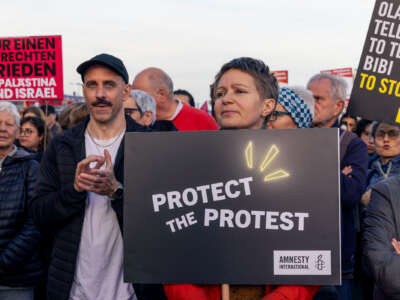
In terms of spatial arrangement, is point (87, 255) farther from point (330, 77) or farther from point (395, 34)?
point (395, 34)

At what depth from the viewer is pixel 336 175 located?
200cm

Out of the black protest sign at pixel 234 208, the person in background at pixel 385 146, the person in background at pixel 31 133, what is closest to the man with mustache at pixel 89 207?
the black protest sign at pixel 234 208

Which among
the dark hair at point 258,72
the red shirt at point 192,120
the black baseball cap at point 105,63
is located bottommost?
the red shirt at point 192,120

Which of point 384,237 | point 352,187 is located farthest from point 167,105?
point 384,237

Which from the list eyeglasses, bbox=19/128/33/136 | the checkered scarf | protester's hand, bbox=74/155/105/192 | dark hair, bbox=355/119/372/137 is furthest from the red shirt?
dark hair, bbox=355/119/372/137

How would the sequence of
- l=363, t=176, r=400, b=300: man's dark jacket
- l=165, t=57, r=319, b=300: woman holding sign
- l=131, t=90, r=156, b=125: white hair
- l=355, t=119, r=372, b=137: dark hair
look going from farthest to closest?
l=355, t=119, r=372, b=137: dark hair < l=131, t=90, r=156, b=125: white hair < l=363, t=176, r=400, b=300: man's dark jacket < l=165, t=57, r=319, b=300: woman holding sign

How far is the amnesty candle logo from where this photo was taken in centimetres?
198

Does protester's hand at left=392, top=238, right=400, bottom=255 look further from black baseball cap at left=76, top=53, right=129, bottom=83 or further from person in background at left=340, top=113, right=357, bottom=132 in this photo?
person in background at left=340, top=113, right=357, bottom=132

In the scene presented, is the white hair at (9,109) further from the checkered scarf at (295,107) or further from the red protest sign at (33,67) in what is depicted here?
the red protest sign at (33,67)

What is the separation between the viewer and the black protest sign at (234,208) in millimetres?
1999

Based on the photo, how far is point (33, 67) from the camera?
27.6 feet

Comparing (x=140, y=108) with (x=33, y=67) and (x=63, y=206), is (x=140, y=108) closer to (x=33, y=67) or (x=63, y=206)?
(x=63, y=206)

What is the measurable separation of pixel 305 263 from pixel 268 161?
1.37 feet

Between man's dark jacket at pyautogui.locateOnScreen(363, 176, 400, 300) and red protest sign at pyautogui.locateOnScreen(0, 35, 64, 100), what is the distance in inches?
260
